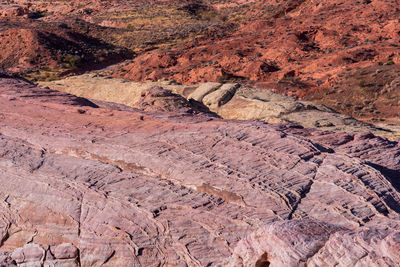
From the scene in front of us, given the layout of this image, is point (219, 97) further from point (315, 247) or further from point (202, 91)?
point (315, 247)

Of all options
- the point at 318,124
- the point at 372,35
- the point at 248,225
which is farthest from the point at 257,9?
the point at 248,225

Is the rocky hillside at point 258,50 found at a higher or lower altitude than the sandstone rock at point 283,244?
lower

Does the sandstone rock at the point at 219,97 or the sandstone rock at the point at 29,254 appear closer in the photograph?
the sandstone rock at the point at 29,254

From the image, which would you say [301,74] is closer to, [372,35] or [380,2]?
[372,35]

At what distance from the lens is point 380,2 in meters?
41.1

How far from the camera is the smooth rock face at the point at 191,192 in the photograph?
19.3 feet

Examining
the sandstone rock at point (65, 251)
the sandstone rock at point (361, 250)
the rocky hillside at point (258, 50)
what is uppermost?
the sandstone rock at point (361, 250)

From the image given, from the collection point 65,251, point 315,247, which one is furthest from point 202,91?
point 315,247

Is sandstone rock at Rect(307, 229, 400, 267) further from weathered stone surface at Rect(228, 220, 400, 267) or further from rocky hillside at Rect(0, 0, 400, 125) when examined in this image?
rocky hillside at Rect(0, 0, 400, 125)

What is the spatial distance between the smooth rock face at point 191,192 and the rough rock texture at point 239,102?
243 inches

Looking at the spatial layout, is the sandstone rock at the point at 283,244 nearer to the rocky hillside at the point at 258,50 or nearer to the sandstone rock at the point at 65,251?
the sandstone rock at the point at 65,251

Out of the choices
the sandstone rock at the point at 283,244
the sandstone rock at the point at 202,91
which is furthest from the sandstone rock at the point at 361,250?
the sandstone rock at the point at 202,91

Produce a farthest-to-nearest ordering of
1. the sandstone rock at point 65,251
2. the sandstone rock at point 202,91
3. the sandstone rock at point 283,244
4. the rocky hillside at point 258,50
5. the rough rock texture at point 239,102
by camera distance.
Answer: the rocky hillside at point 258,50, the sandstone rock at point 202,91, the rough rock texture at point 239,102, the sandstone rock at point 65,251, the sandstone rock at point 283,244

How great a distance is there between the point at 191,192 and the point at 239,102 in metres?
11.0
